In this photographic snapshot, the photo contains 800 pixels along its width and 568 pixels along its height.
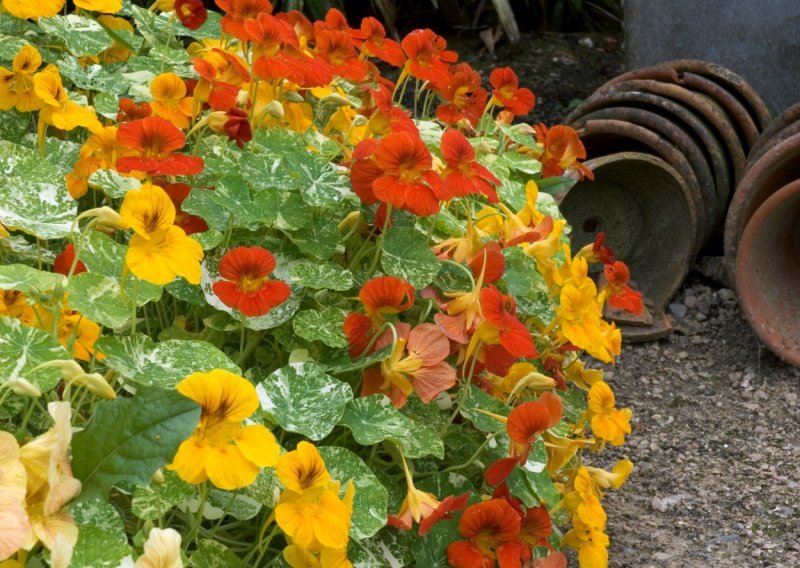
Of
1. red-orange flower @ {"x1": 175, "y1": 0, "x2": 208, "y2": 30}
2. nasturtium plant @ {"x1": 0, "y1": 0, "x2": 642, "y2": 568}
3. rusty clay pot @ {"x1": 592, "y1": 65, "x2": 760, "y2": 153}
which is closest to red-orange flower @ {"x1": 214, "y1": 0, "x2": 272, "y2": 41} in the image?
nasturtium plant @ {"x1": 0, "y1": 0, "x2": 642, "y2": 568}

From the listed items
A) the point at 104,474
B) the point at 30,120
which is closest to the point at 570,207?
the point at 30,120

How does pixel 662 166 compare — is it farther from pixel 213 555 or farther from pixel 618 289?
pixel 213 555

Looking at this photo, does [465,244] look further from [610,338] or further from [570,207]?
[570,207]

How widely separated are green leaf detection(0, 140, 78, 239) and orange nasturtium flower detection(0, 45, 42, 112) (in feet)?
0.56

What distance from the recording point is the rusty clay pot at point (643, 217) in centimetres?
295

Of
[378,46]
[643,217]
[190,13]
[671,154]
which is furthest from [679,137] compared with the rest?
[190,13]

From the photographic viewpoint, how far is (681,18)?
11.8 ft

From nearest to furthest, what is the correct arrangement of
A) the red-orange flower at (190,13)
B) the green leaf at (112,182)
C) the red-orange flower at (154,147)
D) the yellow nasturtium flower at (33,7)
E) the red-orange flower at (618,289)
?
the red-orange flower at (154,147)
the green leaf at (112,182)
the yellow nasturtium flower at (33,7)
the red-orange flower at (190,13)
the red-orange flower at (618,289)

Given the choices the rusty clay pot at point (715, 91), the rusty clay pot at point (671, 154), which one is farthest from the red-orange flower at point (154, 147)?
the rusty clay pot at point (715, 91)

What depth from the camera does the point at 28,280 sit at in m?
1.08

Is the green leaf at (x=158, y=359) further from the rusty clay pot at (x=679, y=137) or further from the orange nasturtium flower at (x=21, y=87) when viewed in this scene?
the rusty clay pot at (x=679, y=137)

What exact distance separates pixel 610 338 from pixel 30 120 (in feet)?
3.00

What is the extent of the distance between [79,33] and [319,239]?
589 millimetres

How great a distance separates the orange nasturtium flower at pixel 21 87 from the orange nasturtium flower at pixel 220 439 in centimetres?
68
